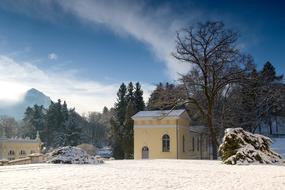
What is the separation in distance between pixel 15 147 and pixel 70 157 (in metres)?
39.8

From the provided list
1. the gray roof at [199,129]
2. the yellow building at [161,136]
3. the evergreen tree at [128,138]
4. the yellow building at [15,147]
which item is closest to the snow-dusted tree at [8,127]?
the yellow building at [15,147]

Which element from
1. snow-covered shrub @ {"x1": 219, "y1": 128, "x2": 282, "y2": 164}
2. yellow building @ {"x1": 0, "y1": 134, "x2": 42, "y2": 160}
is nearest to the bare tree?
snow-covered shrub @ {"x1": 219, "y1": 128, "x2": 282, "y2": 164}

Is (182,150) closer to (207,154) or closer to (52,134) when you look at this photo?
(207,154)

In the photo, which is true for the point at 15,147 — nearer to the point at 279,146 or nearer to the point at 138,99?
the point at 138,99

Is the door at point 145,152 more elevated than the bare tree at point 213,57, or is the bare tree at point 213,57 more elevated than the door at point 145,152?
the bare tree at point 213,57

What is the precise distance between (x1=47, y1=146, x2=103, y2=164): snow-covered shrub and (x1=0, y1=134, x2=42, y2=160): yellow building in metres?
34.5

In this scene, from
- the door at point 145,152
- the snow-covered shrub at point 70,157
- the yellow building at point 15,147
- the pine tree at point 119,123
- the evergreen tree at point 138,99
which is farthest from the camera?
the evergreen tree at point 138,99

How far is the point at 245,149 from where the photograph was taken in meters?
21.0

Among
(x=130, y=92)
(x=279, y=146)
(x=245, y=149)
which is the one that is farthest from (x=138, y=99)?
(x=245, y=149)

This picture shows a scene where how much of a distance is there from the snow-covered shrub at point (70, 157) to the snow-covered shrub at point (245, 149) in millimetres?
8446

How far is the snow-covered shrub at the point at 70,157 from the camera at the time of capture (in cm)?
2155

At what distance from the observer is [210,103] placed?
30.0 m

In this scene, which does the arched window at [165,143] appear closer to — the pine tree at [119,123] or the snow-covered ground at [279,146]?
the snow-covered ground at [279,146]

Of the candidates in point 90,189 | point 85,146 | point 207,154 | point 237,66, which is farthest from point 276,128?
point 90,189
